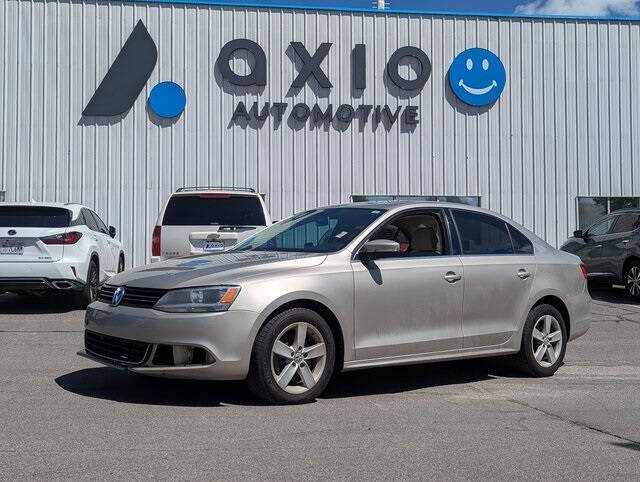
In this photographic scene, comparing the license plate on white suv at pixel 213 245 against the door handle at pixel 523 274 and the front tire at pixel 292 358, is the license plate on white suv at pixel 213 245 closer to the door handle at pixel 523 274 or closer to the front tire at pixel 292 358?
the door handle at pixel 523 274

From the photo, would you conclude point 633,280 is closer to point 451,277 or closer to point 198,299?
point 451,277

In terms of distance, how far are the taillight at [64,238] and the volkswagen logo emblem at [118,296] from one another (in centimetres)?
541

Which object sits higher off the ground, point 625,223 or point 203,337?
point 625,223

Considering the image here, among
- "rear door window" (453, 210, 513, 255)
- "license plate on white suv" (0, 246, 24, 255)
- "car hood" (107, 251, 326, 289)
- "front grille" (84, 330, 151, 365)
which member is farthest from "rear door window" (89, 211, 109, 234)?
A: "rear door window" (453, 210, 513, 255)

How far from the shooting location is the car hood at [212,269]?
18.2ft

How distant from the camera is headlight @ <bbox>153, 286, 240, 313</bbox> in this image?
5.45 metres

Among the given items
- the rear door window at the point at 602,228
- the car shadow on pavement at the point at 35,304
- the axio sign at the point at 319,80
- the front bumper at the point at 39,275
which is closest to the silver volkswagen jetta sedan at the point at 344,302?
the front bumper at the point at 39,275

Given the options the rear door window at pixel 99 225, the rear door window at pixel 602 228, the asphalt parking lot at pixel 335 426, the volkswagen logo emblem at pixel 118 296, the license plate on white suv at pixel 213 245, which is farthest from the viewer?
the rear door window at pixel 602 228

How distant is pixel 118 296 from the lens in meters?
5.84

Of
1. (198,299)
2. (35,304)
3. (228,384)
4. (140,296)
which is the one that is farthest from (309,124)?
(198,299)

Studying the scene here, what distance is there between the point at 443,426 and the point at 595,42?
16766 mm

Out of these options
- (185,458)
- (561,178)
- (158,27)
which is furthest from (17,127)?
(185,458)

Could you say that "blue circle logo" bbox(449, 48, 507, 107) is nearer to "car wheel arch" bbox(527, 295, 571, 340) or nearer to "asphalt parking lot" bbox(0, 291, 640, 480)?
"asphalt parking lot" bbox(0, 291, 640, 480)

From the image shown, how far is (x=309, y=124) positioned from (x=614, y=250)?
7.72 meters
